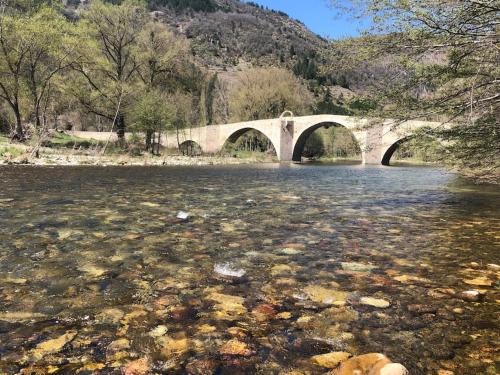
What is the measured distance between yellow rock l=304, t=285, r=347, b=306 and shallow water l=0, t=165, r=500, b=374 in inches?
0.5

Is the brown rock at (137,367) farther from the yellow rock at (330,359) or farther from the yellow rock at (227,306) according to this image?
the yellow rock at (330,359)

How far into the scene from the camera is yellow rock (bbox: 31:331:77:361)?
5.93 feet

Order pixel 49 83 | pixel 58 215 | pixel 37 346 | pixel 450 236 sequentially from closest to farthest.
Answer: pixel 37 346 → pixel 450 236 → pixel 58 215 → pixel 49 83

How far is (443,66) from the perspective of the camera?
5719 millimetres

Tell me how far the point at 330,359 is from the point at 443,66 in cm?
515

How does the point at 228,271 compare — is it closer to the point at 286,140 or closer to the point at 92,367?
the point at 92,367

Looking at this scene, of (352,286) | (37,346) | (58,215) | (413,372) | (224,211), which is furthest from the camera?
(224,211)

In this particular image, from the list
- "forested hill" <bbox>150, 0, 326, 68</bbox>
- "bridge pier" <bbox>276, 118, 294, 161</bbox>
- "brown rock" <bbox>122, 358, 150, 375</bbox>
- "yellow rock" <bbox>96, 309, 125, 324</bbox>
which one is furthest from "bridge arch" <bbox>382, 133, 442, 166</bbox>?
"forested hill" <bbox>150, 0, 326, 68</bbox>

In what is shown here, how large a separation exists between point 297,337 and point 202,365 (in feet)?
1.70

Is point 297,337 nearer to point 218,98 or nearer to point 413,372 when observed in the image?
point 413,372

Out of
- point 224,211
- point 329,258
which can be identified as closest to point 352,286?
point 329,258

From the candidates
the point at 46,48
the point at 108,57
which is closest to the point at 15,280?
the point at 46,48

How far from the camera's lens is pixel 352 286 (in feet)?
9.30

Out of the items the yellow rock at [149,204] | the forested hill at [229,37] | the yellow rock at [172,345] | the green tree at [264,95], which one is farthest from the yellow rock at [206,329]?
the forested hill at [229,37]
